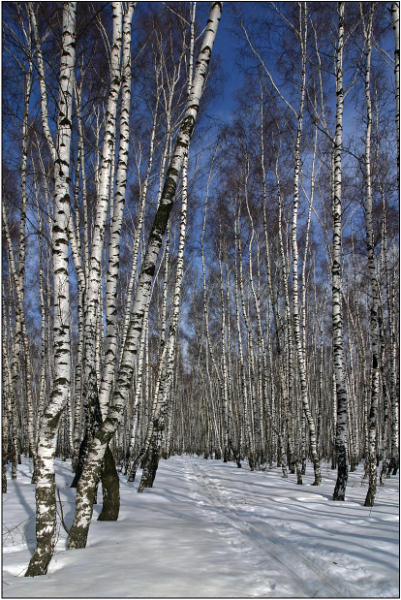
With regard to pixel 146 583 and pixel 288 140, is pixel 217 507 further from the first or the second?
pixel 288 140

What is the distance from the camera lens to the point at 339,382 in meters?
7.36

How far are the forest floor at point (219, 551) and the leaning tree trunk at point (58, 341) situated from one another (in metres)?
0.34

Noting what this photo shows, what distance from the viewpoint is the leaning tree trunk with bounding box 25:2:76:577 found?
3678 mm

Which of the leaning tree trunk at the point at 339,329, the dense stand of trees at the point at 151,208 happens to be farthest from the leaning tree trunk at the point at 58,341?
the leaning tree trunk at the point at 339,329

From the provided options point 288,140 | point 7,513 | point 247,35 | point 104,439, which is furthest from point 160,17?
point 7,513

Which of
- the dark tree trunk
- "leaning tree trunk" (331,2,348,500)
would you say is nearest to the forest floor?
the dark tree trunk

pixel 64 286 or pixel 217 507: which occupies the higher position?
pixel 64 286

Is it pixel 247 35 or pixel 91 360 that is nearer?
pixel 91 360

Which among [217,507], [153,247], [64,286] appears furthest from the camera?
[217,507]

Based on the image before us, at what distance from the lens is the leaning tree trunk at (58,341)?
3678mm

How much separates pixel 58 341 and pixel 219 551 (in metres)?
2.81

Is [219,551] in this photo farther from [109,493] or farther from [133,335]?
[133,335]

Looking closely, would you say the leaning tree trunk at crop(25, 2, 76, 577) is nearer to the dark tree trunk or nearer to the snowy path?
the dark tree trunk

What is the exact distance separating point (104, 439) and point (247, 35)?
30.7ft
